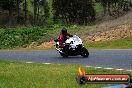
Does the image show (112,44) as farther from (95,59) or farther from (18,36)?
(95,59)

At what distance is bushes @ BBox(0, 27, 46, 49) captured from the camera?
42375 millimetres

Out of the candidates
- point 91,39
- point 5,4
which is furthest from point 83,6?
point 91,39

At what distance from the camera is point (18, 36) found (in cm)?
4462

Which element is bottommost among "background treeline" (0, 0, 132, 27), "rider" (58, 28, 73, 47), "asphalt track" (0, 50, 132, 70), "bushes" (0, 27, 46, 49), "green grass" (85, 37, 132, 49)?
"background treeline" (0, 0, 132, 27)

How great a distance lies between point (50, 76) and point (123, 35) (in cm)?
2523

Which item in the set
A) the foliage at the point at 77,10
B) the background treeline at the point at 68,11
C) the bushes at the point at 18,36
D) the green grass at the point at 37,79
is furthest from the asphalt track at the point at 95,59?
the foliage at the point at 77,10

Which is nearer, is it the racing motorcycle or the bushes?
the racing motorcycle

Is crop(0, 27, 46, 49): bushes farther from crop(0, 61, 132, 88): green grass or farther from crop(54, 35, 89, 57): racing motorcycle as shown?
crop(0, 61, 132, 88): green grass

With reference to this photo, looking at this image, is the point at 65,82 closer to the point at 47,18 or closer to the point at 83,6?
the point at 83,6

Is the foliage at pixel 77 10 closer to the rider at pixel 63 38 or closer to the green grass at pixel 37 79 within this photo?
the rider at pixel 63 38

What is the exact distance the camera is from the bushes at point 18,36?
1668 inches

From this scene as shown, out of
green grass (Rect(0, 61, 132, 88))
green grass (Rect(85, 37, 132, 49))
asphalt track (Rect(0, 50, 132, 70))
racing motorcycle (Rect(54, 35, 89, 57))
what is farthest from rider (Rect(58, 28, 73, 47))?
green grass (Rect(85, 37, 132, 49))

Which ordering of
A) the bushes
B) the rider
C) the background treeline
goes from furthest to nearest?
→ the background treeline, the bushes, the rider

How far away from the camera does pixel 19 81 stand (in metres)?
11.9
